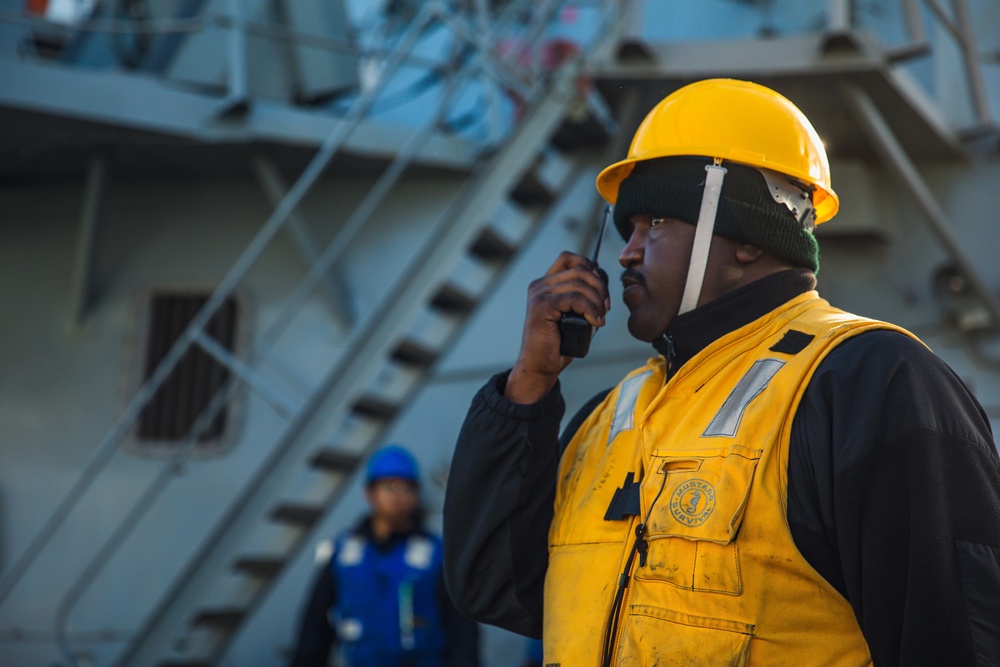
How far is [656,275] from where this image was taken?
6.29 ft

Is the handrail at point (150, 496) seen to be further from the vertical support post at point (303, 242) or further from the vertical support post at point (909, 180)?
the vertical support post at point (909, 180)

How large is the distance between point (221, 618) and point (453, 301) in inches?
77.5

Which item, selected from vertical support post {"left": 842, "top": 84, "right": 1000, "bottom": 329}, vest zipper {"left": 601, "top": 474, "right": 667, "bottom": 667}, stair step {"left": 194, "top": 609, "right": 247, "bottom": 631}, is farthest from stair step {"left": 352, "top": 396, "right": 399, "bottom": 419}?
vest zipper {"left": 601, "top": 474, "right": 667, "bottom": 667}

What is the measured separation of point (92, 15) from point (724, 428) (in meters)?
6.42

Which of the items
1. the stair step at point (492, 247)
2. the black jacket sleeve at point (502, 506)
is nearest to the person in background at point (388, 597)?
the stair step at point (492, 247)

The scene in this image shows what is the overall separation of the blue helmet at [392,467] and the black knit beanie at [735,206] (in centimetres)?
299

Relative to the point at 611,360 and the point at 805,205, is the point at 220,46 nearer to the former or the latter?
the point at 611,360

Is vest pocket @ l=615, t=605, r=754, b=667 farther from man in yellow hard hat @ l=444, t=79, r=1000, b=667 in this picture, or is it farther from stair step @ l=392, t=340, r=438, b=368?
stair step @ l=392, t=340, r=438, b=368

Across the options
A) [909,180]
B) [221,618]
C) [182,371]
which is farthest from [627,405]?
[182,371]

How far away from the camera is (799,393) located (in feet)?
5.08

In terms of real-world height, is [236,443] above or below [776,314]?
below

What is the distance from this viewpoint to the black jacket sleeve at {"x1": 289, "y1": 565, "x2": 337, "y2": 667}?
4.60 metres

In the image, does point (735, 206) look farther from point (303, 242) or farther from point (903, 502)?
point (303, 242)

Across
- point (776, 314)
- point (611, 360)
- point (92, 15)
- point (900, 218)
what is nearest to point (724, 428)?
point (776, 314)
